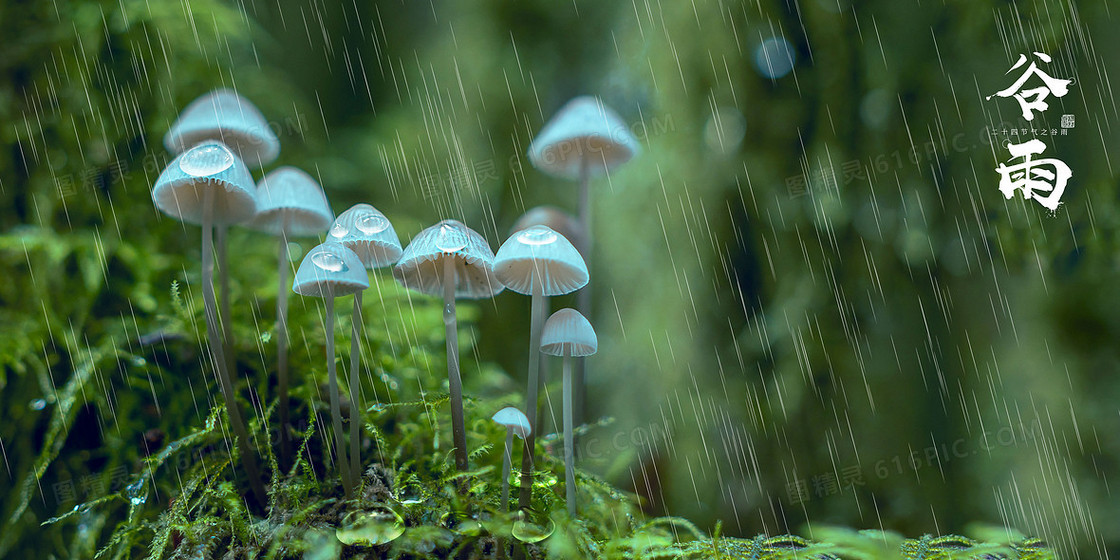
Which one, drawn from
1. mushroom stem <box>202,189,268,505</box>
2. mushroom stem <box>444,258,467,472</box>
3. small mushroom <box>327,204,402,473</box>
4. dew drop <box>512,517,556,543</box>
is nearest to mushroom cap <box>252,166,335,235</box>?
mushroom stem <box>202,189,268,505</box>

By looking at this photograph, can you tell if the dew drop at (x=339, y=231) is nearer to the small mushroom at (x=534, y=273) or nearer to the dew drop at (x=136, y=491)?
the small mushroom at (x=534, y=273)

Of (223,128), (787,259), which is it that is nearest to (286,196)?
(223,128)

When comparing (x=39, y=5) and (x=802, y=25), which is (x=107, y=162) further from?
(x=802, y=25)

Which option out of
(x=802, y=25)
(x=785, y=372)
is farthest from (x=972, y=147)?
(x=785, y=372)

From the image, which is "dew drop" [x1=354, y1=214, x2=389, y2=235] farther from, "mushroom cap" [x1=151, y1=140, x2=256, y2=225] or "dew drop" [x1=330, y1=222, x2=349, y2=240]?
"mushroom cap" [x1=151, y1=140, x2=256, y2=225]

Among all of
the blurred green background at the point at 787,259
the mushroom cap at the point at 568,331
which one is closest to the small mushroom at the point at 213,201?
the blurred green background at the point at 787,259

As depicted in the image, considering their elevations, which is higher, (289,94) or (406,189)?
Answer: (289,94)
